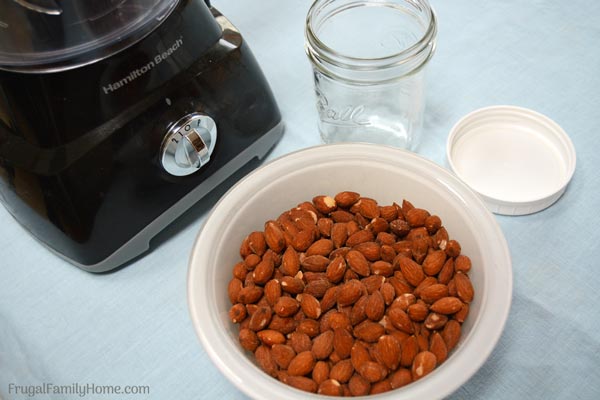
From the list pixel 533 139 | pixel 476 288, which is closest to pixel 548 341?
pixel 476 288

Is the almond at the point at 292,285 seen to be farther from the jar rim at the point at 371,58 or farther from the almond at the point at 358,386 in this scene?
the jar rim at the point at 371,58

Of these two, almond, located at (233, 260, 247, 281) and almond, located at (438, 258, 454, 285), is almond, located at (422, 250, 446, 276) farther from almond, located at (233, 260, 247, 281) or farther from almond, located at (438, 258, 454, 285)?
almond, located at (233, 260, 247, 281)

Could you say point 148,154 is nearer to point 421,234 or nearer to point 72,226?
point 72,226

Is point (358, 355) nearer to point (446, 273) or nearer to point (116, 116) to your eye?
point (446, 273)

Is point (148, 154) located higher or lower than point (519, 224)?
higher

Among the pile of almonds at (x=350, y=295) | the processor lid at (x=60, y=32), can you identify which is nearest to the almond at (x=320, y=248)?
the pile of almonds at (x=350, y=295)

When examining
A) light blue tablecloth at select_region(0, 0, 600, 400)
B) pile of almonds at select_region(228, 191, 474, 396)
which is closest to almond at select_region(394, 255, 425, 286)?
pile of almonds at select_region(228, 191, 474, 396)
